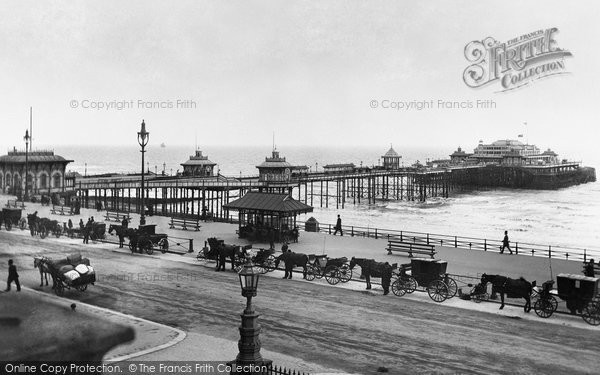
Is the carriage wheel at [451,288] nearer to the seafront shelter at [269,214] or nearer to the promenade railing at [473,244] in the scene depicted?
the promenade railing at [473,244]

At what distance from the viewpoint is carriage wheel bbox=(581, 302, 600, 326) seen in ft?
66.6

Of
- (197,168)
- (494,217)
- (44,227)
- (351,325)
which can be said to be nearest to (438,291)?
(351,325)

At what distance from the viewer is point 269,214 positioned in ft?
129

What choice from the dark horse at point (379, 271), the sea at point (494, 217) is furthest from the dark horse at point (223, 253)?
the sea at point (494, 217)

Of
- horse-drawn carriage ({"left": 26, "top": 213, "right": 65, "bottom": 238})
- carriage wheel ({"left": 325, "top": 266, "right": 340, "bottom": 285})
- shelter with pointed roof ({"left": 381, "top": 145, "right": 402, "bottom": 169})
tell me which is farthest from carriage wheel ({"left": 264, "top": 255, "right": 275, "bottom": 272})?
shelter with pointed roof ({"left": 381, "top": 145, "right": 402, "bottom": 169})

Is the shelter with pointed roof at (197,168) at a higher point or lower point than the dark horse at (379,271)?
higher

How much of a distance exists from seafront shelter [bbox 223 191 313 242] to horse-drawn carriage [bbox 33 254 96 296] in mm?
15653

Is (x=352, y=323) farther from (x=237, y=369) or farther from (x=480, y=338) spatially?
(x=237, y=369)

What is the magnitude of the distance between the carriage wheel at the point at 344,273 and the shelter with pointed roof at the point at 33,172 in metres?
55.5

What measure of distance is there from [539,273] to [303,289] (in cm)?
1277

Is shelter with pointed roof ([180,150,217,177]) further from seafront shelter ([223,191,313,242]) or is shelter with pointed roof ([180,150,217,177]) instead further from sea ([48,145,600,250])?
seafront shelter ([223,191,313,242])

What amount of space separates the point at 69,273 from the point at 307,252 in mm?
15126

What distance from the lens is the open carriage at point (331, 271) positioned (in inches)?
1027

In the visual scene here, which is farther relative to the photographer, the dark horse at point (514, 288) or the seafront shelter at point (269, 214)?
the seafront shelter at point (269, 214)
